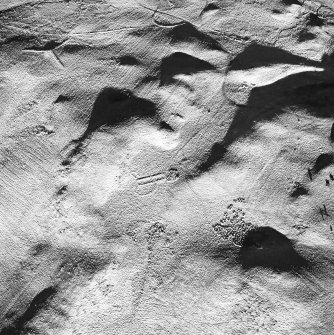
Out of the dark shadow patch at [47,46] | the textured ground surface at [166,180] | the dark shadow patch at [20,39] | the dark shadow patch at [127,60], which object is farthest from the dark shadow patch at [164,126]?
the dark shadow patch at [20,39]

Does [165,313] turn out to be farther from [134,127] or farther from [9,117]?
[9,117]

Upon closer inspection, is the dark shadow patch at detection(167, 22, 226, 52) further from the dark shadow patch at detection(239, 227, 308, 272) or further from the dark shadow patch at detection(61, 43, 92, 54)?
the dark shadow patch at detection(239, 227, 308, 272)

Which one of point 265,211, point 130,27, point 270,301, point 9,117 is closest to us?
point 270,301

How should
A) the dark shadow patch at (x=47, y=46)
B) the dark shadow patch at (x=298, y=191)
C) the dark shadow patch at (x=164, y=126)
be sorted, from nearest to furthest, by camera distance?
the dark shadow patch at (x=298, y=191) < the dark shadow patch at (x=164, y=126) < the dark shadow patch at (x=47, y=46)

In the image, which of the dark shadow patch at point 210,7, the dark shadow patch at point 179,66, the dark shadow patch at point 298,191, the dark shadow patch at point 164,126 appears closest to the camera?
the dark shadow patch at point 298,191

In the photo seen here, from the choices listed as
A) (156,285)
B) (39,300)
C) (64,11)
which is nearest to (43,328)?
(39,300)

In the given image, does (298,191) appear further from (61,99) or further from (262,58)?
(61,99)

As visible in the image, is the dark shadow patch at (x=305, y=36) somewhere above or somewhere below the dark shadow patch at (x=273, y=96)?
above

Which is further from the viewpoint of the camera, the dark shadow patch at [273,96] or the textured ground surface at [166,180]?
the dark shadow patch at [273,96]

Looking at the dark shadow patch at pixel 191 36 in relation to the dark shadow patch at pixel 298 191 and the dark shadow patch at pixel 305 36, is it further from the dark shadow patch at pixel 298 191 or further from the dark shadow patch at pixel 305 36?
the dark shadow patch at pixel 298 191
